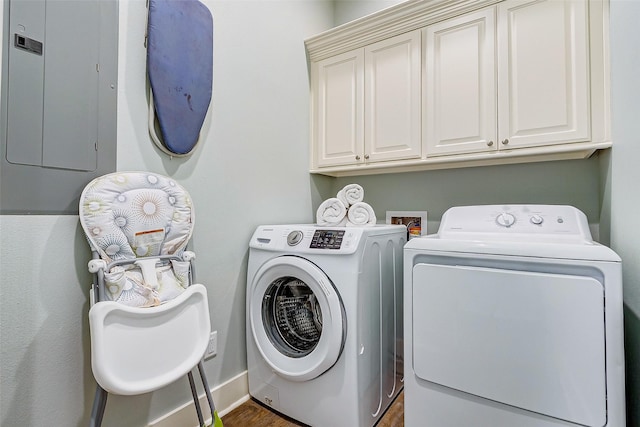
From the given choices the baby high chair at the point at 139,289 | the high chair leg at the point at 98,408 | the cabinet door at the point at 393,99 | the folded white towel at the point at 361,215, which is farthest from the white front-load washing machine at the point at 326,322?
the high chair leg at the point at 98,408

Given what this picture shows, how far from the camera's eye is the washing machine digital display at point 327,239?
4.59ft

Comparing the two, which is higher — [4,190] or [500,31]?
[500,31]

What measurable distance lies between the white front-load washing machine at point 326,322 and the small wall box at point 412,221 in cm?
37

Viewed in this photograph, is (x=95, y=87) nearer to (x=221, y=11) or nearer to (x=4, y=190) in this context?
(x=4, y=190)

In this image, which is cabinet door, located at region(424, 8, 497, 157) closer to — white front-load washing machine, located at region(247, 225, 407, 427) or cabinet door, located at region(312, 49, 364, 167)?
cabinet door, located at region(312, 49, 364, 167)

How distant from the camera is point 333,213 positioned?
1.82 metres

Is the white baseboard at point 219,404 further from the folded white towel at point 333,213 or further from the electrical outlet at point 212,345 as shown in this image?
the folded white towel at point 333,213

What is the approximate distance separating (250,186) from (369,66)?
1123 mm

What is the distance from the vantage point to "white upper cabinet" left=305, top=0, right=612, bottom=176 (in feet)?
4.55

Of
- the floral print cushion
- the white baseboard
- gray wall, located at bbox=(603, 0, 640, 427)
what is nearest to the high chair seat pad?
the floral print cushion

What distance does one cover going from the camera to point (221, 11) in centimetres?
159

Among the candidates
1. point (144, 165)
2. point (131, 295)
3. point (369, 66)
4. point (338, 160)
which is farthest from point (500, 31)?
point (131, 295)

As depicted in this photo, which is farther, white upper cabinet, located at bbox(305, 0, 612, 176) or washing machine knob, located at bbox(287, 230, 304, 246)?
washing machine knob, located at bbox(287, 230, 304, 246)

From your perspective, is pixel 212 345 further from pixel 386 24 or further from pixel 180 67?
pixel 386 24
